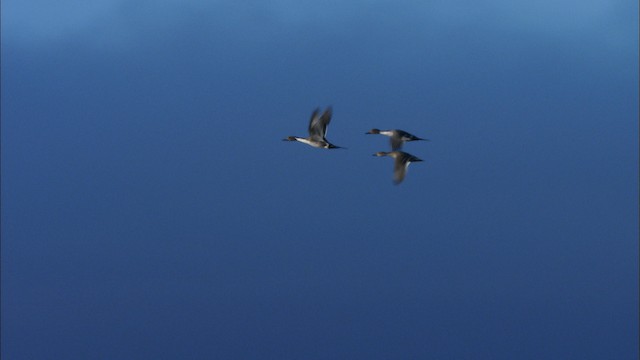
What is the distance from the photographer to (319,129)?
46344mm

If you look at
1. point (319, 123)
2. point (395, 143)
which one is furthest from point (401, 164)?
point (319, 123)

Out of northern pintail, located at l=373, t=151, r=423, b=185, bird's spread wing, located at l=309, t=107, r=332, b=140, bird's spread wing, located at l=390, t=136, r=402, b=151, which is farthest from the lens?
bird's spread wing, located at l=309, t=107, r=332, b=140

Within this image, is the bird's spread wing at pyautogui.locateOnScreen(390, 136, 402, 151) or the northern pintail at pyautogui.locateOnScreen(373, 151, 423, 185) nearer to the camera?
the northern pintail at pyautogui.locateOnScreen(373, 151, 423, 185)

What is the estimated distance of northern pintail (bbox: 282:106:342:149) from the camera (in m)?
45.9

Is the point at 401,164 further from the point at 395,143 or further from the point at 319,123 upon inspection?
the point at 319,123

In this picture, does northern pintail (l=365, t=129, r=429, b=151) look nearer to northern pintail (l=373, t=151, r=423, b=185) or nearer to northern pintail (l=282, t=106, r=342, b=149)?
northern pintail (l=373, t=151, r=423, b=185)

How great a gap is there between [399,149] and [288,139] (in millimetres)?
6956

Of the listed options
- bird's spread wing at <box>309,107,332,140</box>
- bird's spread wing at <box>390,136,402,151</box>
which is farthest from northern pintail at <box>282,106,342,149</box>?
bird's spread wing at <box>390,136,402,151</box>

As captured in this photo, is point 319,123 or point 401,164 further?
point 319,123

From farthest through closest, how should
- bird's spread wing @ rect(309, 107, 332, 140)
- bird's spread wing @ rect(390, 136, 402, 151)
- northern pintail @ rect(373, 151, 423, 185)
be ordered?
bird's spread wing @ rect(309, 107, 332, 140) → bird's spread wing @ rect(390, 136, 402, 151) → northern pintail @ rect(373, 151, 423, 185)

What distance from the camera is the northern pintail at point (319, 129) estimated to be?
45.9m

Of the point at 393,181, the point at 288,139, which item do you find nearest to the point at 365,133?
the point at 288,139

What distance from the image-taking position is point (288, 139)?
49344 millimetres

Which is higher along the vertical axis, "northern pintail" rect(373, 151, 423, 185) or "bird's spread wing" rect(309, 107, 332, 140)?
"bird's spread wing" rect(309, 107, 332, 140)
